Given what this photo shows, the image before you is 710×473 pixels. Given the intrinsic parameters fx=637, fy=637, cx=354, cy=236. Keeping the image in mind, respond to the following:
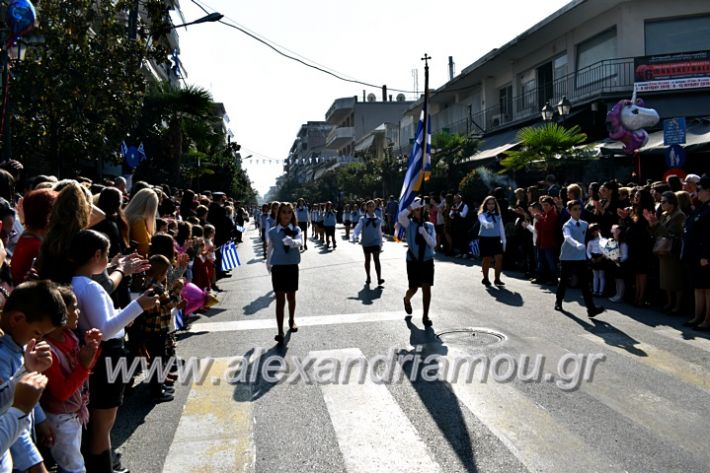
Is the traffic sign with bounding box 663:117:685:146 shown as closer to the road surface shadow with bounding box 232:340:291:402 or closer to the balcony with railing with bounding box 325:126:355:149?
the road surface shadow with bounding box 232:340:291:402

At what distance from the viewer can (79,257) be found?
364 cm

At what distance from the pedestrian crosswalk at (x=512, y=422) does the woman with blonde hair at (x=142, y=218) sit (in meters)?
1.56

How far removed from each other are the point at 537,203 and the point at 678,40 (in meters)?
14.8

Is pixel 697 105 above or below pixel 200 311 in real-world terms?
above

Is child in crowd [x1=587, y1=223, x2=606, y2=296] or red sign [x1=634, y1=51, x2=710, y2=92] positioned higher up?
red sign [x1=634, y1=51, x2=710, y2=92]

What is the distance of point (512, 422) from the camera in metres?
4.79

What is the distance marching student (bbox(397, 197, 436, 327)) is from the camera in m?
8.62

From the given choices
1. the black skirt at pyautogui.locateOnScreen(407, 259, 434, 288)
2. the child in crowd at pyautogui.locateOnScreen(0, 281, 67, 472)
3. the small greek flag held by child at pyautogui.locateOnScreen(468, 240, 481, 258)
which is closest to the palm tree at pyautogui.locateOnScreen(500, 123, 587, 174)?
the small greek flag held by child at pyautogui.locateOnScreen(468, 240, 481, 258)

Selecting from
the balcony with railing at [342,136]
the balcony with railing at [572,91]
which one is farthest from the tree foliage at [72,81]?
the balcony with railing at [342,136]

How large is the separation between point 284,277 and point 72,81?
6.82 metres

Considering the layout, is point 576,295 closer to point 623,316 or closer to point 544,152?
point 623,316

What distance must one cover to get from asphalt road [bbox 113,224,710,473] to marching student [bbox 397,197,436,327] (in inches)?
18.4

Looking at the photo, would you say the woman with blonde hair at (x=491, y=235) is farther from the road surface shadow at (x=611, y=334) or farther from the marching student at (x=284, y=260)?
the marching student at (x=284, y=260)

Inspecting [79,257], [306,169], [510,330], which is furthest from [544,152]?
[306,169]
